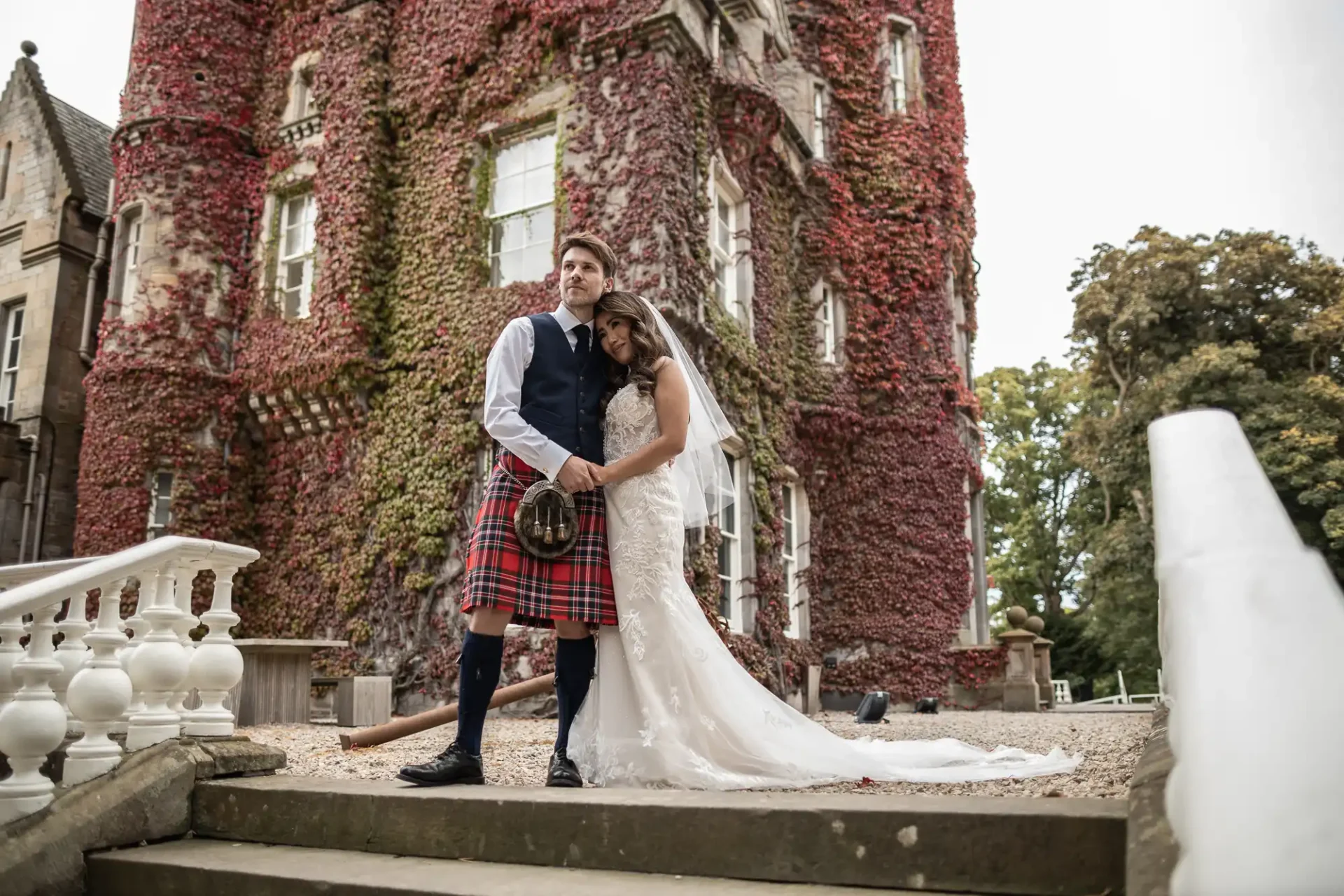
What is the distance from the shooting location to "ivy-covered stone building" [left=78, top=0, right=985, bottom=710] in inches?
448

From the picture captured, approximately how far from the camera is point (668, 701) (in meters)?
3.91

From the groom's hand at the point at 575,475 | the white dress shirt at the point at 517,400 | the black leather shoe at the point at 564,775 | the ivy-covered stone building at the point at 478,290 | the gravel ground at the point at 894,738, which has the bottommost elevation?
the gravel ground at the point at 894,738

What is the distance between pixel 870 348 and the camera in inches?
618

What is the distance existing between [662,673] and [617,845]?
42.4 inches

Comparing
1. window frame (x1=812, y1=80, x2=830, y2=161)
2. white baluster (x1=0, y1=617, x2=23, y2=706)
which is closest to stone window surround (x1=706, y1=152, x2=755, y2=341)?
window frame (x1=812, y1=80, x2=830, y2=161)

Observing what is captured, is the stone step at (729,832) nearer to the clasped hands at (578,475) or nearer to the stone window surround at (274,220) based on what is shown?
the clasped hands at (578,475)

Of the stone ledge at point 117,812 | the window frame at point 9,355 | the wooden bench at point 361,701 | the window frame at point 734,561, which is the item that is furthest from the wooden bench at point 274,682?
the window frame at point 9,355

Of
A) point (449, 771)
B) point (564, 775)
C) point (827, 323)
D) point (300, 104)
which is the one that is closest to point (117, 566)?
point (449, 771)

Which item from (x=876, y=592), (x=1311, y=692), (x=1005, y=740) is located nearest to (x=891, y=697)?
(x=876, y=592)

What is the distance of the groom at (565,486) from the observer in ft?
12.4

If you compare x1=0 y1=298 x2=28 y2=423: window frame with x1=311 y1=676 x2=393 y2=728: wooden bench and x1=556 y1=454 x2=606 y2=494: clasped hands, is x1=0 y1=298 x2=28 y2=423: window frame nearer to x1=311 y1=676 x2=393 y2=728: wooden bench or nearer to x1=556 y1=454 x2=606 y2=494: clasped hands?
x1=311 y1=676 x2=393 y2=728: wooden bench

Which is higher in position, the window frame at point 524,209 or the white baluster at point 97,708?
the window frame at point 524,209

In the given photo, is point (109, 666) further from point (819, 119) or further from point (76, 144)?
point (76, 144)

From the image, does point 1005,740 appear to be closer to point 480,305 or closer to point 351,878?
point 351,878
